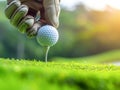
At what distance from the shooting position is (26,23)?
5.58 metres

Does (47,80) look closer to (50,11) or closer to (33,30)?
(33,30)

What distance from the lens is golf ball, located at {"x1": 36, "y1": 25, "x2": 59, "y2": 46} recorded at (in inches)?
221

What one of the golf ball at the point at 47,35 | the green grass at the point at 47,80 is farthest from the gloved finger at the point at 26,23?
the green grass at the point at 47,80

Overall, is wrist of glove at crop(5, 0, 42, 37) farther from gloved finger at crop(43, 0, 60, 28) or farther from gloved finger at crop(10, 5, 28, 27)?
gloved finger at crop(43, 0, 60, 28)

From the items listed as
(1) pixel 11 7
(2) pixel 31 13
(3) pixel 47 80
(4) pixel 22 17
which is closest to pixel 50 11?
(2) pixel 31 13

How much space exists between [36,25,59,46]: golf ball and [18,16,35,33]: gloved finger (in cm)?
14

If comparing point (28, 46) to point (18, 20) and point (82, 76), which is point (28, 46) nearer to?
point (18, 20)

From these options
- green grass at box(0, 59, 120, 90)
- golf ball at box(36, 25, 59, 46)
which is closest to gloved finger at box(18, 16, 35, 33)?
golf ball at box(36, 25, 59, 46)

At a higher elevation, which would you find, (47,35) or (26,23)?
(26,23)

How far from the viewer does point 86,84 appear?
136 inches

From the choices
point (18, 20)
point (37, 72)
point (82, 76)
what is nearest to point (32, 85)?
point (37, 72)

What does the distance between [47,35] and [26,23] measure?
0.28 meters

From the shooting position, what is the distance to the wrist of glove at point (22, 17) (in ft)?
18.2

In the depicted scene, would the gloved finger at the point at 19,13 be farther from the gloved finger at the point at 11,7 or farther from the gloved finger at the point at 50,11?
the gloved finger at the point at 50,11
